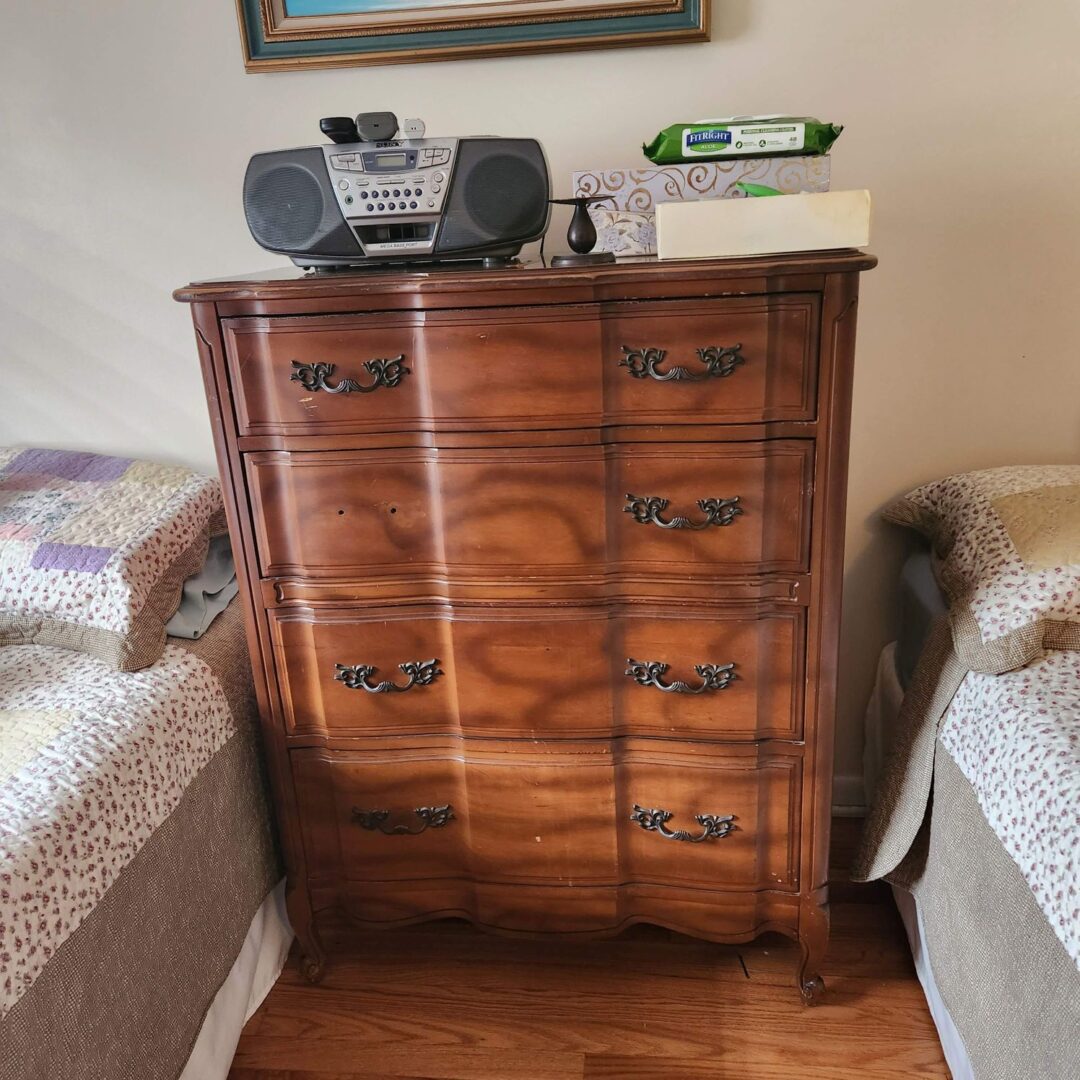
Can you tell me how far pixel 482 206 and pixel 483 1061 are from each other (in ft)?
3.80

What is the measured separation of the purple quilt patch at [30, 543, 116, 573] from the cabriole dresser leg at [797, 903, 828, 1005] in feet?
3.58

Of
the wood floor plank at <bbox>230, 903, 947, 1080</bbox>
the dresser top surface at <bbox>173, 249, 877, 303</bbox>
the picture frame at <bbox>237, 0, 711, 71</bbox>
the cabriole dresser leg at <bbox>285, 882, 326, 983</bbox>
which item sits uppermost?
the picture frame at <bbox>237, 0, 711, 71</bbox>

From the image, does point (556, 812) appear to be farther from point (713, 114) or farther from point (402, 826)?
point (713, 114)

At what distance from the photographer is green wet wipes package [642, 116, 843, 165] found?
109cm

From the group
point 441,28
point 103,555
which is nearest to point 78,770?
point 103,555

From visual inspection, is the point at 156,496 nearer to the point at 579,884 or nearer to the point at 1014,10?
the point at 579,884

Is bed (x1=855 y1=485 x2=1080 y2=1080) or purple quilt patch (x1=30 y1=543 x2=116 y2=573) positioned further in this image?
purple quilt patch (x1=30 y1=543 x2=116 y2=573)

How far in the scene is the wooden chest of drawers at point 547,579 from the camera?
1.03 m

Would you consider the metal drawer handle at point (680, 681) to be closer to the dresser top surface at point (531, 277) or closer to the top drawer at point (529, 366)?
the top drawer at point (529, 366)

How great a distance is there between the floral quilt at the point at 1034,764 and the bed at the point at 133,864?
966mm

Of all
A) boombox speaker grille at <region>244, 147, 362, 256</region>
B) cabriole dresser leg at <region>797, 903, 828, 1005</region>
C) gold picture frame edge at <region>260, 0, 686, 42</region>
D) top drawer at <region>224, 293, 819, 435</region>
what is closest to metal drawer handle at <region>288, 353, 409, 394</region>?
top drawer at <region>224, 293, 819, 435</region>

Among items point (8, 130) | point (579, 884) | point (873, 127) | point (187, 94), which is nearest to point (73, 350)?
point (8, 130)

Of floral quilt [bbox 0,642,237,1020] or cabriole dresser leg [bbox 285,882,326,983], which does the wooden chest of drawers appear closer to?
cabriole dresser leg [bbox 285,882,326,983]

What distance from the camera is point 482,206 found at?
1117mm
